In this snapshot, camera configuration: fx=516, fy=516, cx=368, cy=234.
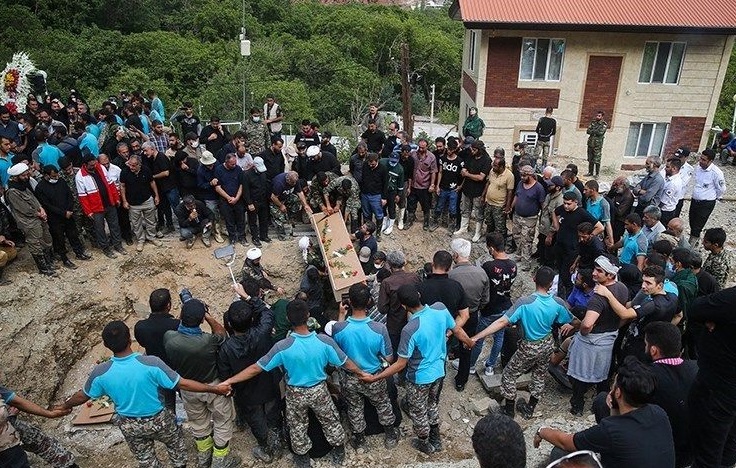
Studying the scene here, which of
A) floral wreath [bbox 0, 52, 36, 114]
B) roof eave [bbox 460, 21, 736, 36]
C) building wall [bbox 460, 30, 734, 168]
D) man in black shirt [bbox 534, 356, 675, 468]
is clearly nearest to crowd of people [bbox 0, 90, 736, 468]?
man in black shirt [bbox 534, 356, 675, 468]

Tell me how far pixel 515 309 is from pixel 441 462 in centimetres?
183

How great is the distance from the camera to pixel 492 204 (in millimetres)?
9258

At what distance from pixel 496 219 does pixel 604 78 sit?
10.1 metres

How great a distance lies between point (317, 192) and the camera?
367 inches

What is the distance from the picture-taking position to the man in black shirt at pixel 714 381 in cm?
373

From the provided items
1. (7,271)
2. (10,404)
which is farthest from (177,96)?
(10,404)

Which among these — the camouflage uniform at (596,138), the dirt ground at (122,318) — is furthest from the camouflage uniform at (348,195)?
the camouflage uniform at (596,138)

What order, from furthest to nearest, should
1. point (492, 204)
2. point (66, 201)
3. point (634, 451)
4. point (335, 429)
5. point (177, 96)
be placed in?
point (177, 96) → point (492, 204) → point (66, 201) → point (335, 429) → point (634, 451)

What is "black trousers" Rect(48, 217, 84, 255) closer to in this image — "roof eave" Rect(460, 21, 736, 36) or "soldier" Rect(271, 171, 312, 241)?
"soldier" Rect(271, 171, 312, 241)

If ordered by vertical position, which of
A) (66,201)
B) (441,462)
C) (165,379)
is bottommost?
(441,462)

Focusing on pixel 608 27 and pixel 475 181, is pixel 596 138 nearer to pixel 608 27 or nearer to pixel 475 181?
pixel 608 27

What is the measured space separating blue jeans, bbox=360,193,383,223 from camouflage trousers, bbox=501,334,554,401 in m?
4.39

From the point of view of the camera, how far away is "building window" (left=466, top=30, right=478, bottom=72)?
704 inches

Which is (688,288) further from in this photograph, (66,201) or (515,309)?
(66,201)
